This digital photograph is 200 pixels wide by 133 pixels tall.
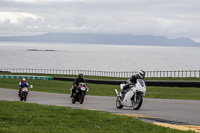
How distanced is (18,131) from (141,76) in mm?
8064

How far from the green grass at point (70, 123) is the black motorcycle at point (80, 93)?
730 cm

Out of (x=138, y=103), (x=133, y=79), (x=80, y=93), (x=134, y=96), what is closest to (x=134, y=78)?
(x=133, y=79)

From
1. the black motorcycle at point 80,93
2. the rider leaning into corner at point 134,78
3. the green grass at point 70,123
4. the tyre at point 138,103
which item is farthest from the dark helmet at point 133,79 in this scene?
the black motorcycle at point 80,93

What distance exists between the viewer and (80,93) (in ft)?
72.1

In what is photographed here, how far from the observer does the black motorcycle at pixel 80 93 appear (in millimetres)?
21594

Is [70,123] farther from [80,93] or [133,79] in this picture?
[80,93]

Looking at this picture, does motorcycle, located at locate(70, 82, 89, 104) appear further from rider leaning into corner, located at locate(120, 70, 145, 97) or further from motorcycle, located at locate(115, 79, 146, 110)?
rider leaning into corner, located at locate(120, 70, 145, 97)

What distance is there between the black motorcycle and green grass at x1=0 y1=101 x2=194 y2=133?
24.0 ft

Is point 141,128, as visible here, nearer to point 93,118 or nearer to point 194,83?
point 93,118

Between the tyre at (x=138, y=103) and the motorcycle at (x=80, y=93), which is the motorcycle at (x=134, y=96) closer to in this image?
the tyre at (x=138, y=103)

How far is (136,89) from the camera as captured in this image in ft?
54.1

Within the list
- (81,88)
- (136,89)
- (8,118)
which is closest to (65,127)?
(8,118)

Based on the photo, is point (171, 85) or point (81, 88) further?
point (171, 85)

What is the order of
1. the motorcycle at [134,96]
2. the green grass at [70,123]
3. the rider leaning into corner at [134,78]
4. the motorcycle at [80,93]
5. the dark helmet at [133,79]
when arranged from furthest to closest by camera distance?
the motorcycle at [80,93]
the dark helmet at [133,79]
the rider leaning into corner at [134,78]
the motorcycle at [134,96]
the green grass at [70,123]
